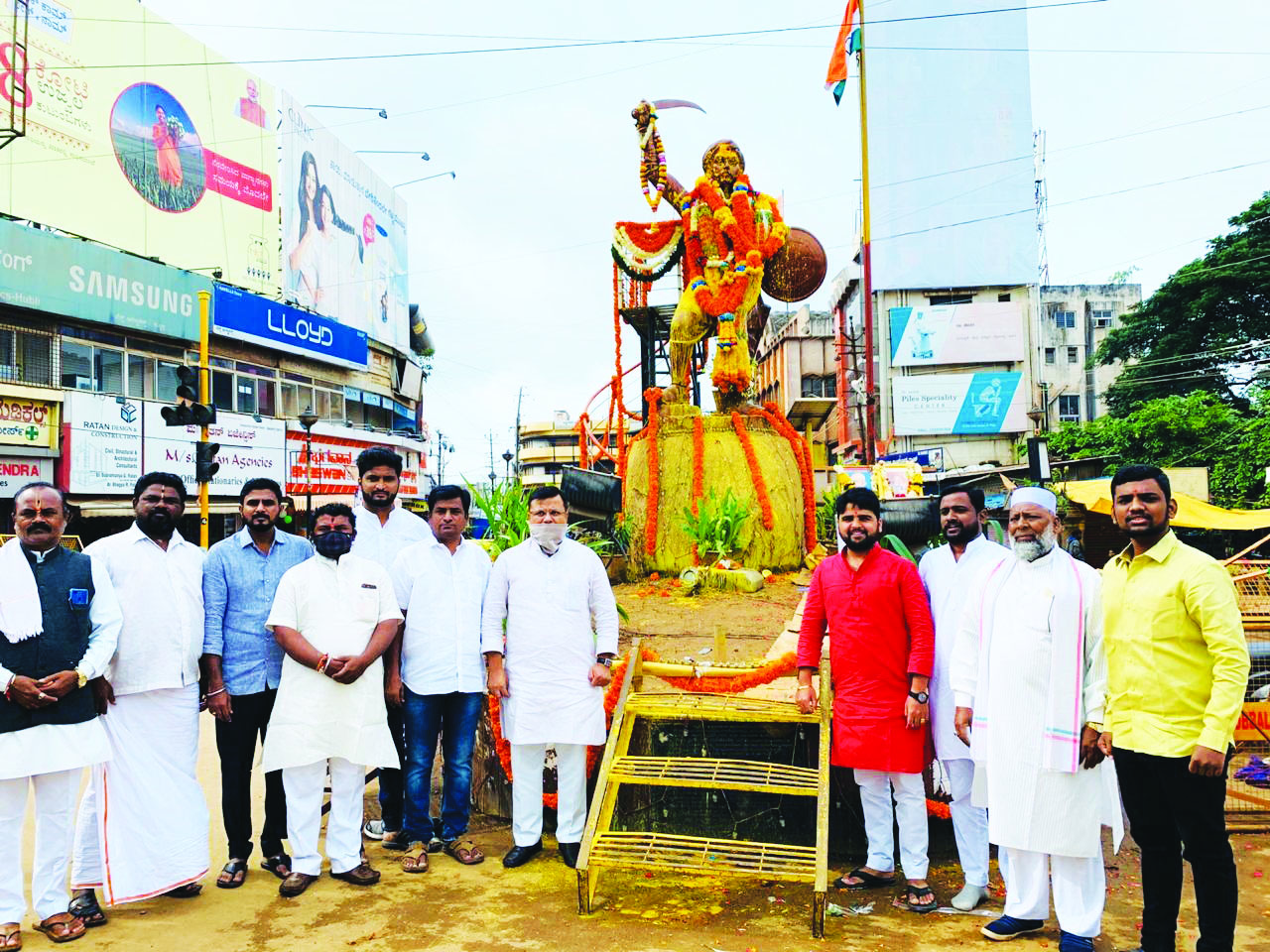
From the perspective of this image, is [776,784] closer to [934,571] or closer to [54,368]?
[934,571]

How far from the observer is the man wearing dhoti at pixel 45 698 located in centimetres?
376

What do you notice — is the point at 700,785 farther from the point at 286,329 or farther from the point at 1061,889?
the point at 286,329

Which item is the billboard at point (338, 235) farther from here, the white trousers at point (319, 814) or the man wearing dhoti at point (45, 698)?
the white trousers at point (319, 814)

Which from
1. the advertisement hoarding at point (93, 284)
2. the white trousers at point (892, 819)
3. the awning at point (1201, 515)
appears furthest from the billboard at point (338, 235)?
the white trousers at point (892, 819)

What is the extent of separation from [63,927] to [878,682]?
343 centimetres

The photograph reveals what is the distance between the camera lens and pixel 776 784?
412 cm

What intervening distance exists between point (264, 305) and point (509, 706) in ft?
70.0

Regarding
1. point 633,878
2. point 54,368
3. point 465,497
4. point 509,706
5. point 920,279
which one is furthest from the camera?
point 920,279

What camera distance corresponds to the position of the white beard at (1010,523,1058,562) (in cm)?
378

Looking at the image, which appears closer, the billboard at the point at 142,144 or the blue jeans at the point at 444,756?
the blue jeans at the point at 444,756

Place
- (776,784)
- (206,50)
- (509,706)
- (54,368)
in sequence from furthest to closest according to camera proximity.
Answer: (206,50) → (54,368) → (509,706) → (776,784)

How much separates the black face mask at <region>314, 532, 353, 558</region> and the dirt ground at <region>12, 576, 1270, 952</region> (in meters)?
1.32

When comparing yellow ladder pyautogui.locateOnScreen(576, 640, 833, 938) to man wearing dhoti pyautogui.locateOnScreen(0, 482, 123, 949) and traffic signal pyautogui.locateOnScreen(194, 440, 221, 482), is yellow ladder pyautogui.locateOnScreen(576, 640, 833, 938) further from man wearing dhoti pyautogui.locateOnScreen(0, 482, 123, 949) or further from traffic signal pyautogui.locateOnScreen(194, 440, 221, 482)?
traffic signal pyautogui.locateOnScreen(194, 440, 221, 482)

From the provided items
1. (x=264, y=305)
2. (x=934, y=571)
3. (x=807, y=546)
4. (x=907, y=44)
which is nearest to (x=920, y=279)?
(x=907, y=44)
